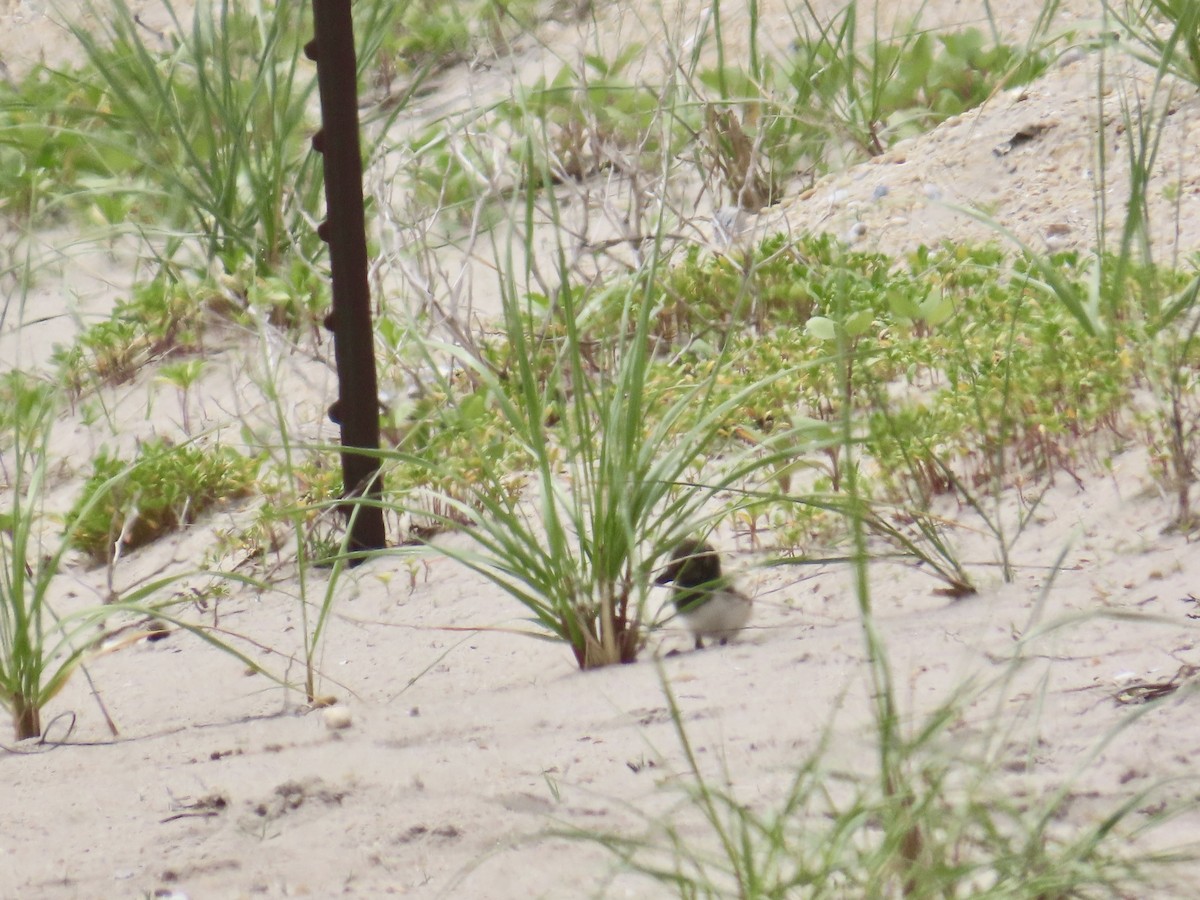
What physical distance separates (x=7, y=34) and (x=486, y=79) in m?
2.94

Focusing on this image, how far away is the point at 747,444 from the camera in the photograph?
10.5ft

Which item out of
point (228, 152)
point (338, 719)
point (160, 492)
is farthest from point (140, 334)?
point (338, 719)

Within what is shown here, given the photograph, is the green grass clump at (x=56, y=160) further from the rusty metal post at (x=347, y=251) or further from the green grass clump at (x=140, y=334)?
the rusty metal post at (x=347, y=251)

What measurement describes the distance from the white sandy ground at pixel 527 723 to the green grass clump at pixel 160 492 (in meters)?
0.52

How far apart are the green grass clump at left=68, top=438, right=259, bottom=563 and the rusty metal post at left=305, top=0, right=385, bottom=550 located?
0.51 m

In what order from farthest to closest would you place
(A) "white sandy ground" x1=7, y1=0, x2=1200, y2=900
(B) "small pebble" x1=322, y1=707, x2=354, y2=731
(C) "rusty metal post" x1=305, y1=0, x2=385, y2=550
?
(C) "rusty metal post" x1=305, y1=0, x2=385, y2=550
(B) "small pebble" x1=322, y1=707, x2=354, y2=731
(A) "white sandy ground" x1=7, y1=0, x2=1200, y2=900

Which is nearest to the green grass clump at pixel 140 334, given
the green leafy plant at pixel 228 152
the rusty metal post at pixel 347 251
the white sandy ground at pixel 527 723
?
the green leafy plant at pixel 228 152

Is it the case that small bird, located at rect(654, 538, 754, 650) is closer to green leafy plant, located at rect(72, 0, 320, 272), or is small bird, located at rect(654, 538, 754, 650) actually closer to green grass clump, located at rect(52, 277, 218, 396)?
green leafy plant, located at rect(72, 0, 320, 272)

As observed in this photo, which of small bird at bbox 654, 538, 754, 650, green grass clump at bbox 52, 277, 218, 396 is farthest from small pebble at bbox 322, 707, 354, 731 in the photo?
green grass clump at bbox 52, 277, 218, 396

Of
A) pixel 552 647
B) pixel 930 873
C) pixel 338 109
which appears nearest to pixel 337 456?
pixel 338 109

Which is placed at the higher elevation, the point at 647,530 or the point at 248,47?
the point at 248,47

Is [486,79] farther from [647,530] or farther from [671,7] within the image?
[647,530]

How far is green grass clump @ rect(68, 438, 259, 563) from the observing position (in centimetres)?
346

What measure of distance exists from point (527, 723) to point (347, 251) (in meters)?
1.29
